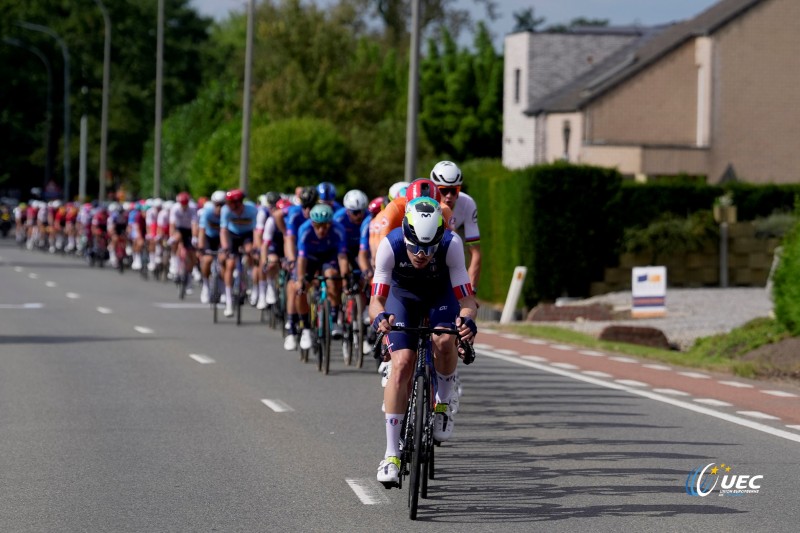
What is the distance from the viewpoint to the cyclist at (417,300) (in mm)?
9547

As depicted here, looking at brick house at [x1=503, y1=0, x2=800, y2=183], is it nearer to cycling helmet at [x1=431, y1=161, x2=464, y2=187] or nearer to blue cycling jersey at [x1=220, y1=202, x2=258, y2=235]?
blue cycling jersey at [x1=220, y1=202, x2=258, y2=235]

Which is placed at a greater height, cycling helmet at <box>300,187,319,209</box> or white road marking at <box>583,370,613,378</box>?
cycling helmet at <box>300,187,319,209</box>

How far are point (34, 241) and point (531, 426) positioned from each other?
5232 cm

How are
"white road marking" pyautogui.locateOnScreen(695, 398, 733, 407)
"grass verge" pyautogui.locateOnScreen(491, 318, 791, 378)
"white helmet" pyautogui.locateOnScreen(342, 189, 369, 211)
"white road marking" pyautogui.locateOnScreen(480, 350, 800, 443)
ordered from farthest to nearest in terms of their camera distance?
"white helmet" pyautogui.locateOnScreen(342, 189, 369, 211) < "grass verge" pyautogui.locateOnScreen(491, 318, 791, 378) < "white road marking" pyautogui.locateOnScreen(695, 398, 733, 407) < "white road marking" pyautogui.locateOnScreen(480, 350, 800, 443)

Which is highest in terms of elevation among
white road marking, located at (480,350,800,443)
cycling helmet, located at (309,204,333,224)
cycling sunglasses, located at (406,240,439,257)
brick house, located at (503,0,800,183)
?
brick house, located at (503,0,800,183)

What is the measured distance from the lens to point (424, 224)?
31.2 ft

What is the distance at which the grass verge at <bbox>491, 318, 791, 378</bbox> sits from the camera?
18647 millimetres

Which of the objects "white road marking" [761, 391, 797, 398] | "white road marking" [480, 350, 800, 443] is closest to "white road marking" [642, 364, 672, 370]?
"white road marking" [480, 350, 800, 443]

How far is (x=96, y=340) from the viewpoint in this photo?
858 inches

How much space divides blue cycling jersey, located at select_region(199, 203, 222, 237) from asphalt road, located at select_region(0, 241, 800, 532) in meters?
6.53

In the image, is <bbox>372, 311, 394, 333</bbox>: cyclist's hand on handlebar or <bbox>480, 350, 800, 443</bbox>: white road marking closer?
<bbox>372, 311, 394, 333</bbox>: cyclist's hand on handlebar

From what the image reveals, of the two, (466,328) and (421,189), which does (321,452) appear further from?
(466,328)

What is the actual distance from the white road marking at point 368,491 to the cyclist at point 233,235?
14889 millimetres

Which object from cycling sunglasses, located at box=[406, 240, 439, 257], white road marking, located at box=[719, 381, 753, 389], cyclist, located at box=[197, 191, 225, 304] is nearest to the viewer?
cycling sunglasses, located at box=[406, 240, 439, 257]
